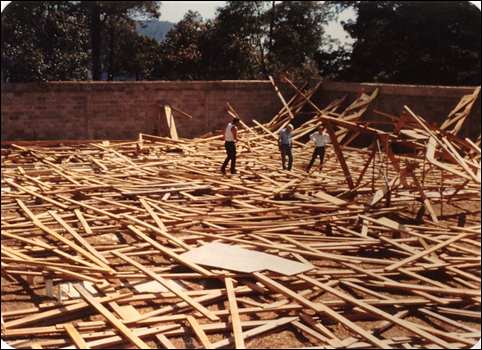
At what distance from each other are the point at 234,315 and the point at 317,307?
89cm

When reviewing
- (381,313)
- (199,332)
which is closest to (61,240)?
(199,332)

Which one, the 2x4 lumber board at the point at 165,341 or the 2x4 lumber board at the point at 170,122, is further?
the 2x4 lumber board at the point at 170,122

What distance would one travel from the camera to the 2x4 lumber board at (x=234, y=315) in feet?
15.6

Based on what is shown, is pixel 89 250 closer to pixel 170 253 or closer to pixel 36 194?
pixel 170 253

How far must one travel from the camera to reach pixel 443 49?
68.9 ft

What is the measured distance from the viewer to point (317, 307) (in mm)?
5324

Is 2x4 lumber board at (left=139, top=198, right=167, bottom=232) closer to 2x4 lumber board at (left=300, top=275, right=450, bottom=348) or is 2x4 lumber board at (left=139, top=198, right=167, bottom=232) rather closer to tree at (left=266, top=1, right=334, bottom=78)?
2x4 lumber board at (left=300, top=275, right=450, bottom=348)

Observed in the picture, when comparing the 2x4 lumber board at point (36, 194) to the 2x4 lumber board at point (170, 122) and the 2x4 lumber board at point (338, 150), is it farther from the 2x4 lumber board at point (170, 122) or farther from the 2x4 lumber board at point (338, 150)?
the 2x4 lumber board at point (170, 122)

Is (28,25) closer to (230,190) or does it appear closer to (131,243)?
(230,190)

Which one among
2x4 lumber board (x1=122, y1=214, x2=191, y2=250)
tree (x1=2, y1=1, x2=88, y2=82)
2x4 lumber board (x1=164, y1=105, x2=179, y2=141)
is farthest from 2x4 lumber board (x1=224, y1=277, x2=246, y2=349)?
tree (x1=2, y1=1, x2=88, y2=82)

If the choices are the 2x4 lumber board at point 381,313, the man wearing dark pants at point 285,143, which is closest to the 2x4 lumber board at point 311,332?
the 2x4 lumber board at point 381,313

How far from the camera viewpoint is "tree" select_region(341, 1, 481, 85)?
20.7m

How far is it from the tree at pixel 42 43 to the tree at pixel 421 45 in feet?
39.2

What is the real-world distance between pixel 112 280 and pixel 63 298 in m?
0.58
